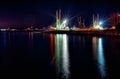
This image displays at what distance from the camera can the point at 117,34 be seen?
54.5m

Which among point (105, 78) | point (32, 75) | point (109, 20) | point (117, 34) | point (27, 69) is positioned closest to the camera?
point (105, 78)

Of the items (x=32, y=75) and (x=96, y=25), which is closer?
(x=32, y=75)

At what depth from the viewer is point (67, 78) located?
12.5 meters

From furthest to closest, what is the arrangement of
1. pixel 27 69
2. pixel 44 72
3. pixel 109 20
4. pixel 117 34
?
pixel 109 20 < pixel 117 34 < pixel 27 69 < pixel 44 72

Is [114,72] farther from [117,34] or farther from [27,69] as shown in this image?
[117,34]

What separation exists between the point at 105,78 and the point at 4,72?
642cm

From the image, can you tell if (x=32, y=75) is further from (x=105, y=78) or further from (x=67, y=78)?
(x=105, y=78)

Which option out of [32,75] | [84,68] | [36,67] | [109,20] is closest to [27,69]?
[36,67]

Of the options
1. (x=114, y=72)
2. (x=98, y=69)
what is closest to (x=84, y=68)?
(x=98, y=69)

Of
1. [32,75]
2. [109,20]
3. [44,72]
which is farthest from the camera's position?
[109,20]

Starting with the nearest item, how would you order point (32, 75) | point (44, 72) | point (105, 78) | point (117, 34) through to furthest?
point (105, 78)
point (32, 75)
point (44, 72)
point (117, 34)

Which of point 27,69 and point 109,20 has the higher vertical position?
point 109,20

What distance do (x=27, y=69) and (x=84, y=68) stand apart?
3964 mm

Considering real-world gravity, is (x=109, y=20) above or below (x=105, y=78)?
above
